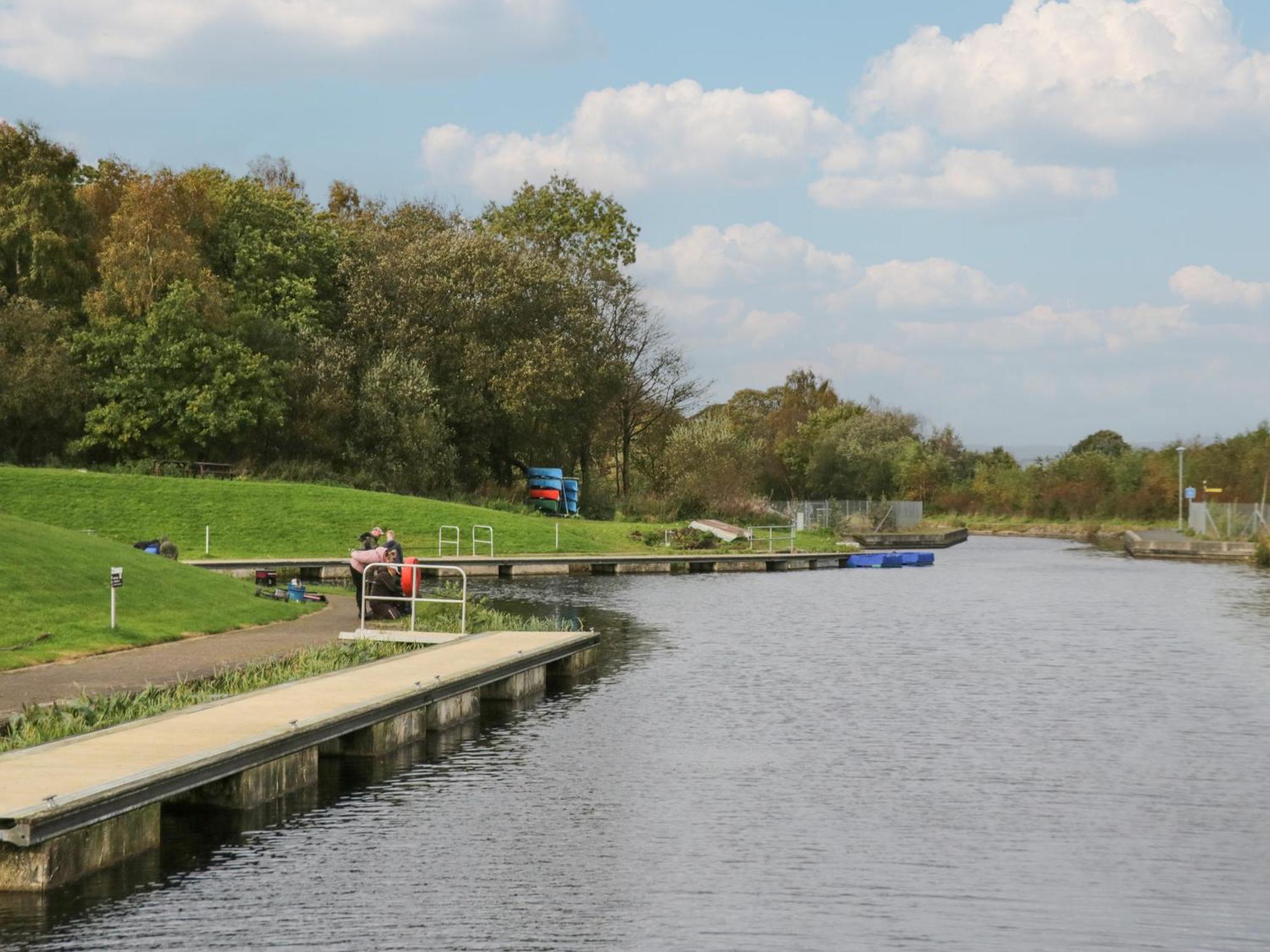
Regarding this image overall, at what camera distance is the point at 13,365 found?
56.3m

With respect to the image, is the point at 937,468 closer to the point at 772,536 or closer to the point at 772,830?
the point at 772,536

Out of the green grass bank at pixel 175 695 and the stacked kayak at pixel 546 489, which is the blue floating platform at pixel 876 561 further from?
the green grass bank at pixel 175 695

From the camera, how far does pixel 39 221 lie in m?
61.2

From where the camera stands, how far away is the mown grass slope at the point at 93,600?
20.7 meters

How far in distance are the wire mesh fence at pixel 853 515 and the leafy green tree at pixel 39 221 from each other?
3559 cm

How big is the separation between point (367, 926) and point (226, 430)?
5078 centimetres

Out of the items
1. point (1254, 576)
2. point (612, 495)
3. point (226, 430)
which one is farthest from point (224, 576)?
point (612, 495)

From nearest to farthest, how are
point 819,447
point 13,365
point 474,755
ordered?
1. point 474,755
2. point 13,365
3. point 819,447

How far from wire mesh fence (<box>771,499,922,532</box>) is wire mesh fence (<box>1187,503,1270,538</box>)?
17.4 meters

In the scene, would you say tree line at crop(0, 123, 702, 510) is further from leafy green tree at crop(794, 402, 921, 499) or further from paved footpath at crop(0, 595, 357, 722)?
paved footpath at crop(0, 595, 357, 722)

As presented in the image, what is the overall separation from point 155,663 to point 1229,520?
209 ft

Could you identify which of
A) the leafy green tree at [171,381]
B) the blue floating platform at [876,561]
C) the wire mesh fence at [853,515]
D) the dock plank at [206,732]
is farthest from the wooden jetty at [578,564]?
the dock plank at [206,732]

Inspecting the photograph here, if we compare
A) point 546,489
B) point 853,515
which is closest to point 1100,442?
point 853,515

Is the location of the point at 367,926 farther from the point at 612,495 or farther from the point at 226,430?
the point at 612,495
